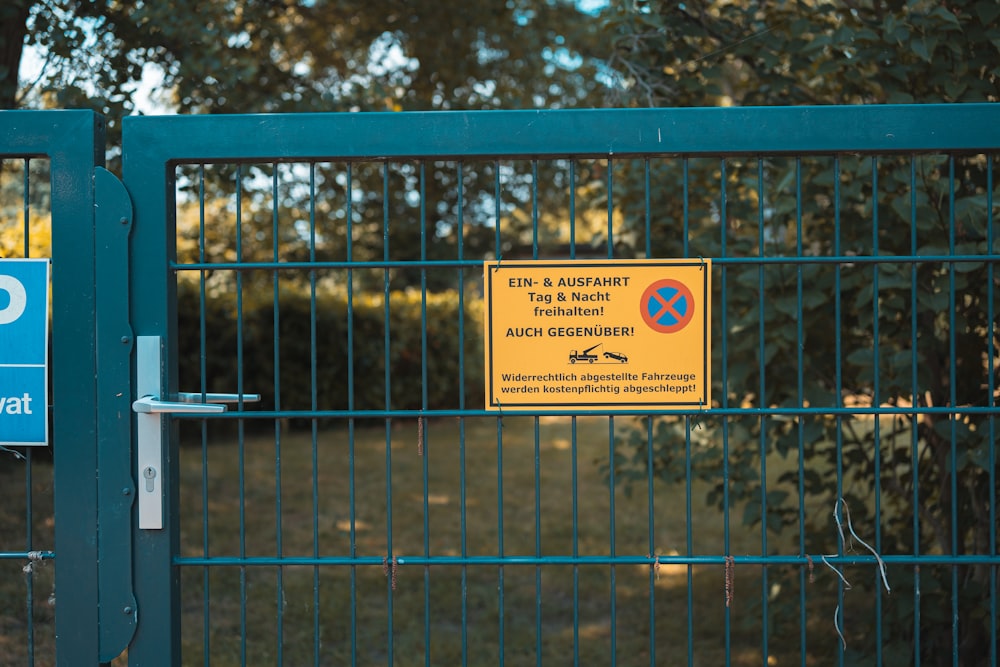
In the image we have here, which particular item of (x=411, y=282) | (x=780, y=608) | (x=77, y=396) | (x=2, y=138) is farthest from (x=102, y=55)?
(x=411, y=282)

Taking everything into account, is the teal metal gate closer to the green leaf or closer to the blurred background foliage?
the blurred background foliage

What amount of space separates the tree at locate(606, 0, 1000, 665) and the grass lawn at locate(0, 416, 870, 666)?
0.51m

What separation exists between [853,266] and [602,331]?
5.62ft

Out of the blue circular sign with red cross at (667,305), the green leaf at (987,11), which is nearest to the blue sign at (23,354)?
the blue circular sign with red cross at (667,305)

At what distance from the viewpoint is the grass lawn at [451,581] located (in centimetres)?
464

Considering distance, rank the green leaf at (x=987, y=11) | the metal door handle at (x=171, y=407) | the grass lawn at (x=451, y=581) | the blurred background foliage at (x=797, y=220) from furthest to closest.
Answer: the grass lawn at (x=451, y=581) → the green leaf at (x=987, y=11) → the blurred background foliage at (x=797, y=220) → the metal door handle at (x=171, y=407)

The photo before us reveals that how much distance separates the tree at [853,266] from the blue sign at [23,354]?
2.13 m

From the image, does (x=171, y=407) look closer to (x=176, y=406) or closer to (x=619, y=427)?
(x=176, y=406)

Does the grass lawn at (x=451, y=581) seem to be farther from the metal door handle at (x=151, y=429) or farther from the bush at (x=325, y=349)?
the bush at (x=325, y=349)

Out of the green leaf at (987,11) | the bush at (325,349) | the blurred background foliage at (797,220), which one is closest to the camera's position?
the blurred background foliage at (797,220)

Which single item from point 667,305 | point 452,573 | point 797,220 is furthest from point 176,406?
point 452,573

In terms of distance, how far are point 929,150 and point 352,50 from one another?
31.5 feet

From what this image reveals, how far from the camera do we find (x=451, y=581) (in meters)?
6.14

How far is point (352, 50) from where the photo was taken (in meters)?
11.3
